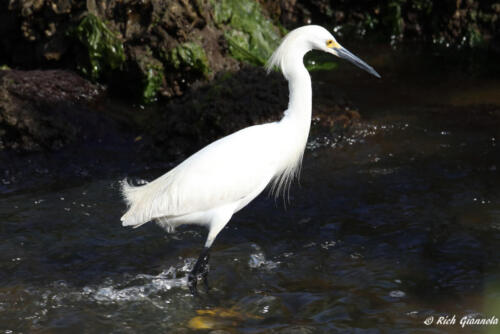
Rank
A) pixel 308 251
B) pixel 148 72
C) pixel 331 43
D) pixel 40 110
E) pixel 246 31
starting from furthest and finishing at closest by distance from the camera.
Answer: pixel 246 31 → pixel 148 72 → pixel 40 110 → pixel 308 251 → pixel 331 43

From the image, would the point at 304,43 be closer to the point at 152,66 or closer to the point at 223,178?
the point at 223,178

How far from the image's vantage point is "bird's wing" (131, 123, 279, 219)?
15.5ft

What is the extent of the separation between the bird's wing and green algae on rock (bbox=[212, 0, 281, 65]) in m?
3.68

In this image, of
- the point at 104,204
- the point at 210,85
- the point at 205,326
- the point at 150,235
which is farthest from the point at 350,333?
the point at 210,85

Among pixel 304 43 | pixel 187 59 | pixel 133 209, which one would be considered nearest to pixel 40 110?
pixel 187 59

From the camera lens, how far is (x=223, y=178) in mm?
4738

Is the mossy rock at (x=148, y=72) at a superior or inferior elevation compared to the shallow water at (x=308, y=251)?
superior

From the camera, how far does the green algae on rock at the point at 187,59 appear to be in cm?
773

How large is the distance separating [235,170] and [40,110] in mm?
3385

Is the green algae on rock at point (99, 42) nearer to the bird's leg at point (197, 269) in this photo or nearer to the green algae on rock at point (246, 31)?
the green algae on rock at point (246, 31)

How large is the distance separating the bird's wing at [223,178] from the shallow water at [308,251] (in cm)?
58

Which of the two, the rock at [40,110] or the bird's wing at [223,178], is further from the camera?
the rock at [40,110]

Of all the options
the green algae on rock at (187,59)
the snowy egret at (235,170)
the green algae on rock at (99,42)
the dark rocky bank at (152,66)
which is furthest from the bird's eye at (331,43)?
the green algae on rock at (99,42)

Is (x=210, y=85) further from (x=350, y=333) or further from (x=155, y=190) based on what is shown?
(x=350, y=333)
